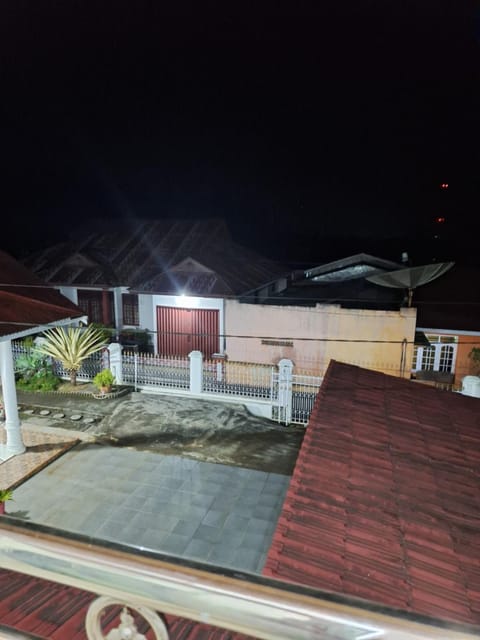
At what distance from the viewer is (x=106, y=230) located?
1691cm

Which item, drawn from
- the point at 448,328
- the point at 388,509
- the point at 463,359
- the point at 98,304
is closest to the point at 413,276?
the point at 448,328

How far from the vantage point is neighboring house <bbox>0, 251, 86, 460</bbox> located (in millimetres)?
7219

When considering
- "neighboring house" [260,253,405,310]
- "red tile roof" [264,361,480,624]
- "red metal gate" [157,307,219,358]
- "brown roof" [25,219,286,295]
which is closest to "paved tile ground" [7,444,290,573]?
"red tile roof" [264,361,480,624]

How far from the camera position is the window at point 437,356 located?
12.3m

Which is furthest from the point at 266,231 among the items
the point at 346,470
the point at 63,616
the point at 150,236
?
the point at 63,616

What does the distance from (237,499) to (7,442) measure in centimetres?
490

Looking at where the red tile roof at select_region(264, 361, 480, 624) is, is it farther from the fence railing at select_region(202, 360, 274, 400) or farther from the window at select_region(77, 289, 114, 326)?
the window at select_region(77, 289, 114, 326)

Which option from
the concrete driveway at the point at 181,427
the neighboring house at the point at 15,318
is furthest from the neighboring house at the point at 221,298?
the neighboring house at the point at 15,318

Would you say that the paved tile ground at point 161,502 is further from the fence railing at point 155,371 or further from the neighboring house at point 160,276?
the neighboring house at point 160,276

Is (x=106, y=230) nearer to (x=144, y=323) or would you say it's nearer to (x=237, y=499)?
(x=144, y=323)

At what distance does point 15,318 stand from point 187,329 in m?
6.71

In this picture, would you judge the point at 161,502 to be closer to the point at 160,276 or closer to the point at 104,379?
the point at 104,379

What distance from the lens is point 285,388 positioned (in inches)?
380

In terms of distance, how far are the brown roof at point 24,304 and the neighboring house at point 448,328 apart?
9.95 m
